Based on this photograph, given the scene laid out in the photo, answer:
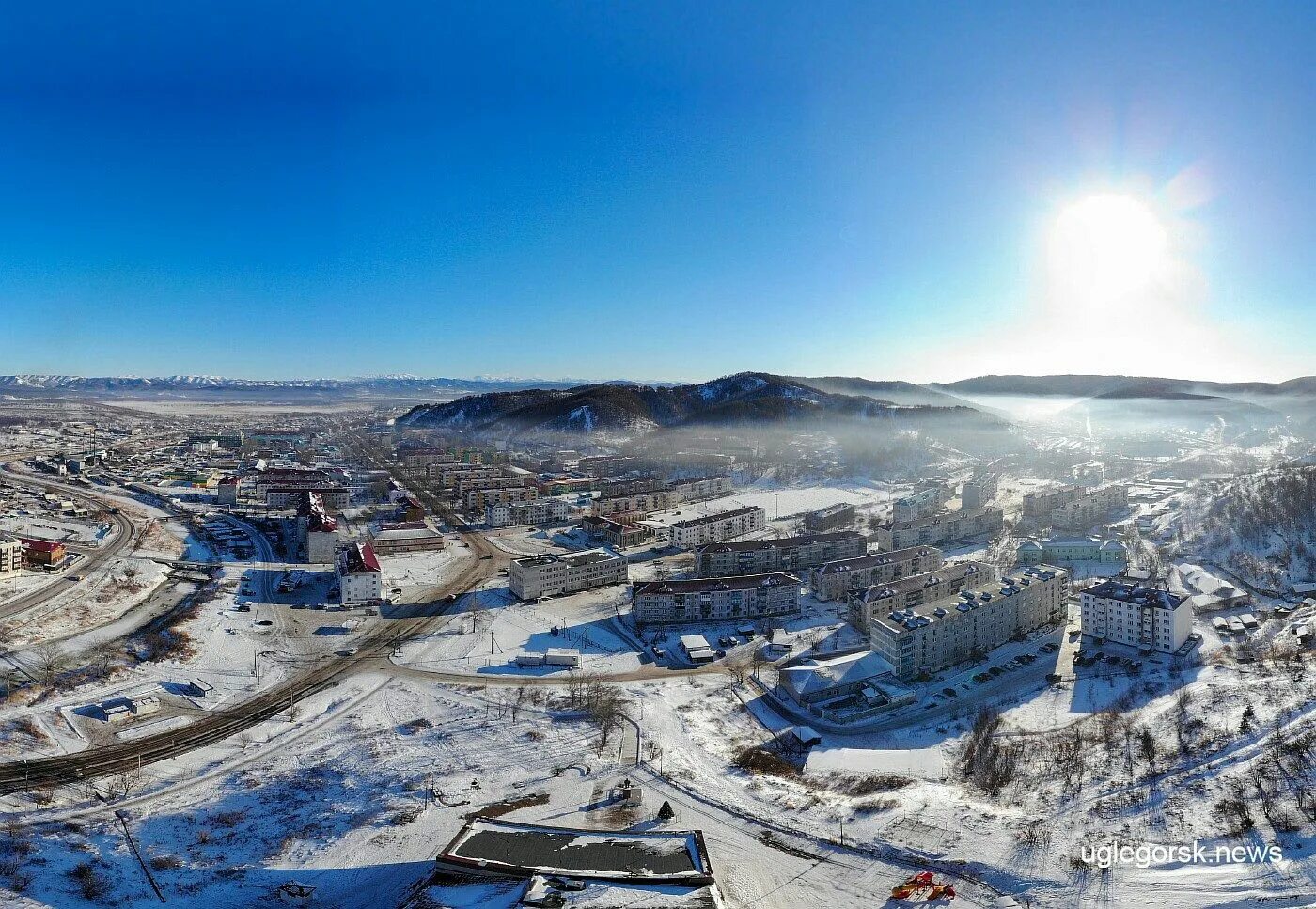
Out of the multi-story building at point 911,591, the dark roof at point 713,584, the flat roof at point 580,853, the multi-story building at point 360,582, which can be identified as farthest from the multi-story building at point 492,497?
the flat roof at point 580,853

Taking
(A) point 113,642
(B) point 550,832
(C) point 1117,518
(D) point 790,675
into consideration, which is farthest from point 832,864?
(C) point 1117,518

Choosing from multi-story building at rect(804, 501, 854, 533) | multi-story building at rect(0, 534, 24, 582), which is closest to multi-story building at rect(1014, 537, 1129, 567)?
multi-story building at rect(804, 501, 854, 533)

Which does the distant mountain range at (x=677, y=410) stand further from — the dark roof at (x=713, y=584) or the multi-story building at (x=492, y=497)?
the dark roof at (x=713, y=584)

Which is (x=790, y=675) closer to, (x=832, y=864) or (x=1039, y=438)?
(x=832, y=864)

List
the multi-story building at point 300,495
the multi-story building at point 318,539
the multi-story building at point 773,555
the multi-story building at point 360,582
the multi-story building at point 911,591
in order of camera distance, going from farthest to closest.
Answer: the multi-story building at point 300,495, the multi-story building at point 318,539, the multi-story building at point 773,555, the multi-story building at point 360,582, the multi-story building at point 911,591

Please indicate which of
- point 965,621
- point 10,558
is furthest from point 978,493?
point 10,558

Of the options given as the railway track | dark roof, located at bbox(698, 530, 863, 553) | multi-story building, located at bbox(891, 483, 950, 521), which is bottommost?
the railway track

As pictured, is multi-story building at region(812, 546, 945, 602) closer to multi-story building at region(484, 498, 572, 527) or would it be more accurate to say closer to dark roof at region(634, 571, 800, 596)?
dark roof at region(634, 571, 800, 596)
